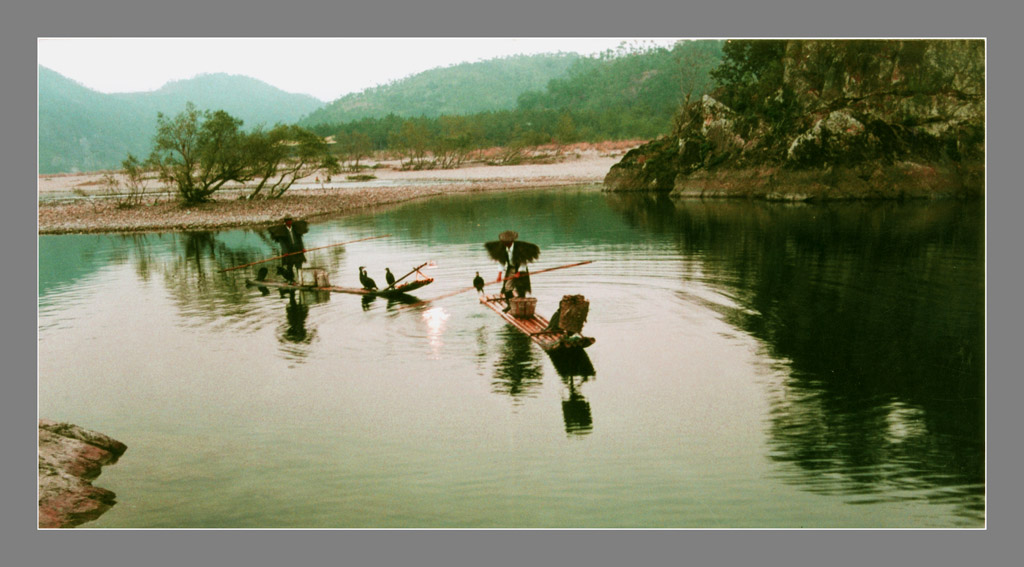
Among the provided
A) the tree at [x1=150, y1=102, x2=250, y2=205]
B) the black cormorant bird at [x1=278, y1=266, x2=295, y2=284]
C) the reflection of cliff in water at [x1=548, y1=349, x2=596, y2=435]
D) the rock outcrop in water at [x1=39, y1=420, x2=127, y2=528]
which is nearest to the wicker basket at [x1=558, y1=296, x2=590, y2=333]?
the reflection of cliff in water at [x1=548, y1=349, x2=596, y2=435]

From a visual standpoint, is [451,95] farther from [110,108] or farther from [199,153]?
[110,108]

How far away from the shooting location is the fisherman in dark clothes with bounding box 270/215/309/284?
2297 cm

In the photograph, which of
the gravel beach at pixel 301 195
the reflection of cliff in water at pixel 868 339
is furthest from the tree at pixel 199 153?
the reflection of cliff in water at pixel 868 339

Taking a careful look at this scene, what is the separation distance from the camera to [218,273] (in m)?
26.9

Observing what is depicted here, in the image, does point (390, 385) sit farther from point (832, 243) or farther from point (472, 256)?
point (832, 243)

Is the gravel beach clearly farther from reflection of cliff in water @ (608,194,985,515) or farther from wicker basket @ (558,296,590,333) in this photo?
reflection of cliff in water @ (608,194,985,515)

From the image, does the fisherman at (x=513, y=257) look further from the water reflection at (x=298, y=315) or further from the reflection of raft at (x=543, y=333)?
the water reflection at (x=298, y=315)

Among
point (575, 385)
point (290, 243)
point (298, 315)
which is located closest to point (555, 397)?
point (575, 385)

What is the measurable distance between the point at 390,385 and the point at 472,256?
1279 cm

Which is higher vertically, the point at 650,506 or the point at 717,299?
the point at 717,299

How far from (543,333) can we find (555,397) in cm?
225

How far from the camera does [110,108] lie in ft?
65.9

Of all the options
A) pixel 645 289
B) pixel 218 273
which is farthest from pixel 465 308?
pixel 218 273

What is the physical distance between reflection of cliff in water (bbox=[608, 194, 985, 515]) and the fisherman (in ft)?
15.2
